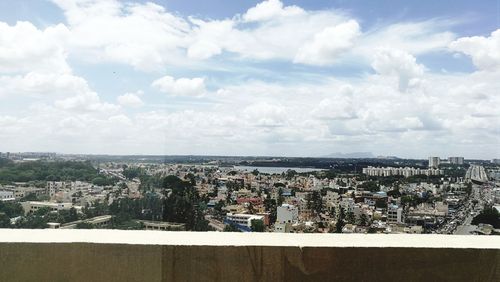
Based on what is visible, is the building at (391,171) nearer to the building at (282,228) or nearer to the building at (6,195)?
the building at (282,228)

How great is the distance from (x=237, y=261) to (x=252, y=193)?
29344mm

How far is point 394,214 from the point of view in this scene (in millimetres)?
24234

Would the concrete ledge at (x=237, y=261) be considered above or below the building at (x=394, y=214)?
above

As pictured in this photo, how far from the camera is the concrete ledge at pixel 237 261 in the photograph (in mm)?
1379

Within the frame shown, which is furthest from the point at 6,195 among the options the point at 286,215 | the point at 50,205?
the point at 286,215

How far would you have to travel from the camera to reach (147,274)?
1385mm

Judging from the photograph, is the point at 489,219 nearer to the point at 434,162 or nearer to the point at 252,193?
the point at 252,193

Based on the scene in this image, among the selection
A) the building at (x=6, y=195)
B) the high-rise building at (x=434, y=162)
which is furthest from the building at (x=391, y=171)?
the building at (x=6, y=195)

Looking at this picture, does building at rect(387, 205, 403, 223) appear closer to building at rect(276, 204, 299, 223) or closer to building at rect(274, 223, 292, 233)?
building at rect(276, 204, 299, 223)

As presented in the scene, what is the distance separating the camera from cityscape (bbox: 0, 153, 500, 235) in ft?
36.5

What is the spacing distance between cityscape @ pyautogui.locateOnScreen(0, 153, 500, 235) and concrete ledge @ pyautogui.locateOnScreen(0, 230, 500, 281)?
1204mm

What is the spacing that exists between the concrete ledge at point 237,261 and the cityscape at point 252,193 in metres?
1.20

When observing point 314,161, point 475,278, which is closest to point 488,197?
point 314,161

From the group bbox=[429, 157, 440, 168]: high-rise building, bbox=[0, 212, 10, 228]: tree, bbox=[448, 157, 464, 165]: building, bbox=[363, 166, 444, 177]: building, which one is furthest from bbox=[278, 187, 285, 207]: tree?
bbox=[0, 212, 10, 228]: tree
